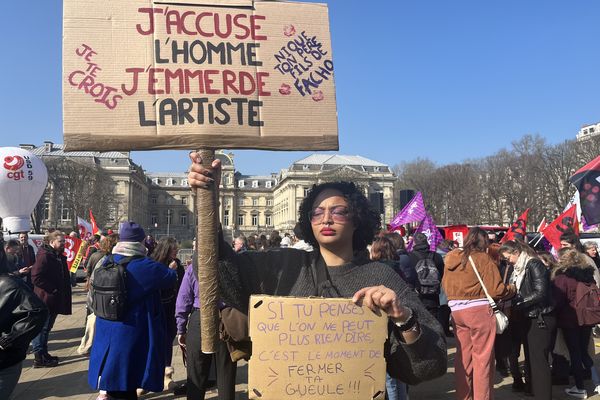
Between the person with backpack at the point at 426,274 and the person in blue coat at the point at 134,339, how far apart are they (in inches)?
166

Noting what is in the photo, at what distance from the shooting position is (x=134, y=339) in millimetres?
4238

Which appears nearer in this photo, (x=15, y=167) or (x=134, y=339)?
(x=134, y=339)

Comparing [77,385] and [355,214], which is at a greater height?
[355,214]

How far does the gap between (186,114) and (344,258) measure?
1039 mm

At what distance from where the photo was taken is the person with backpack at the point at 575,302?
6270mm

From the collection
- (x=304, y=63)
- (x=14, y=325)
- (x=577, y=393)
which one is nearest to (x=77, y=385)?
(x=14, y=325)

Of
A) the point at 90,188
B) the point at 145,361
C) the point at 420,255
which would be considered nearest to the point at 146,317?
the point at 145,361

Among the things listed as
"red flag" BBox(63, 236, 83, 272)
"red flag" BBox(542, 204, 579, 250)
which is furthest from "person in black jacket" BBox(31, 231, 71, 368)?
"red flag" BBox(542, 204, 579, 250)

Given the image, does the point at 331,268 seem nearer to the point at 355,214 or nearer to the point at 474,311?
the point at 355,214

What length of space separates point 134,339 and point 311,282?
104 inches

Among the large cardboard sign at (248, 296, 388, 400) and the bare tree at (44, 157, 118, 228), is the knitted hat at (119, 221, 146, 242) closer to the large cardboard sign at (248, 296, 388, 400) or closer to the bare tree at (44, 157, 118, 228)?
the large cardboard sign at (248, 296, 388, 400)

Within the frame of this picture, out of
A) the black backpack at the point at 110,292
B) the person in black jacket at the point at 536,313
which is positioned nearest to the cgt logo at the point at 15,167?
the black backpack at the point at 110,292

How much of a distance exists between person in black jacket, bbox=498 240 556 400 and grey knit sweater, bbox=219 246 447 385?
405cm

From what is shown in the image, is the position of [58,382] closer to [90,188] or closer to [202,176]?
[202,176]
